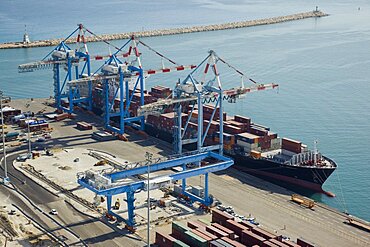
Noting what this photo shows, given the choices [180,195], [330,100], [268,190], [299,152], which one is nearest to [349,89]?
[330,100]

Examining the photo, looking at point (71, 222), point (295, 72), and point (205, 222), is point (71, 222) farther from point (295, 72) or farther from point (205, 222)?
point (295, 72)

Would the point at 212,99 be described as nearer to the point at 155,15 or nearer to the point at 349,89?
the point at 349,89

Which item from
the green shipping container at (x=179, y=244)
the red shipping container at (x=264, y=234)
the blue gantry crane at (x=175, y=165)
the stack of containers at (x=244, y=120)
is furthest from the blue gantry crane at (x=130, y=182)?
the stack of containers at (x=244, y=120)

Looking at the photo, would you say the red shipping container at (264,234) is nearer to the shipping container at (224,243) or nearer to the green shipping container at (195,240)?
the shipping container at (224,243)

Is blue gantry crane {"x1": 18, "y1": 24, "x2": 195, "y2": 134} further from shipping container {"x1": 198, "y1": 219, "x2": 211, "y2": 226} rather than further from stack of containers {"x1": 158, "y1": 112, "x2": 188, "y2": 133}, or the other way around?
shipping container {"x1": 198, "y1": 219, "x2": 211, "y2": 226}

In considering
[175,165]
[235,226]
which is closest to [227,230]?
[235,226]
